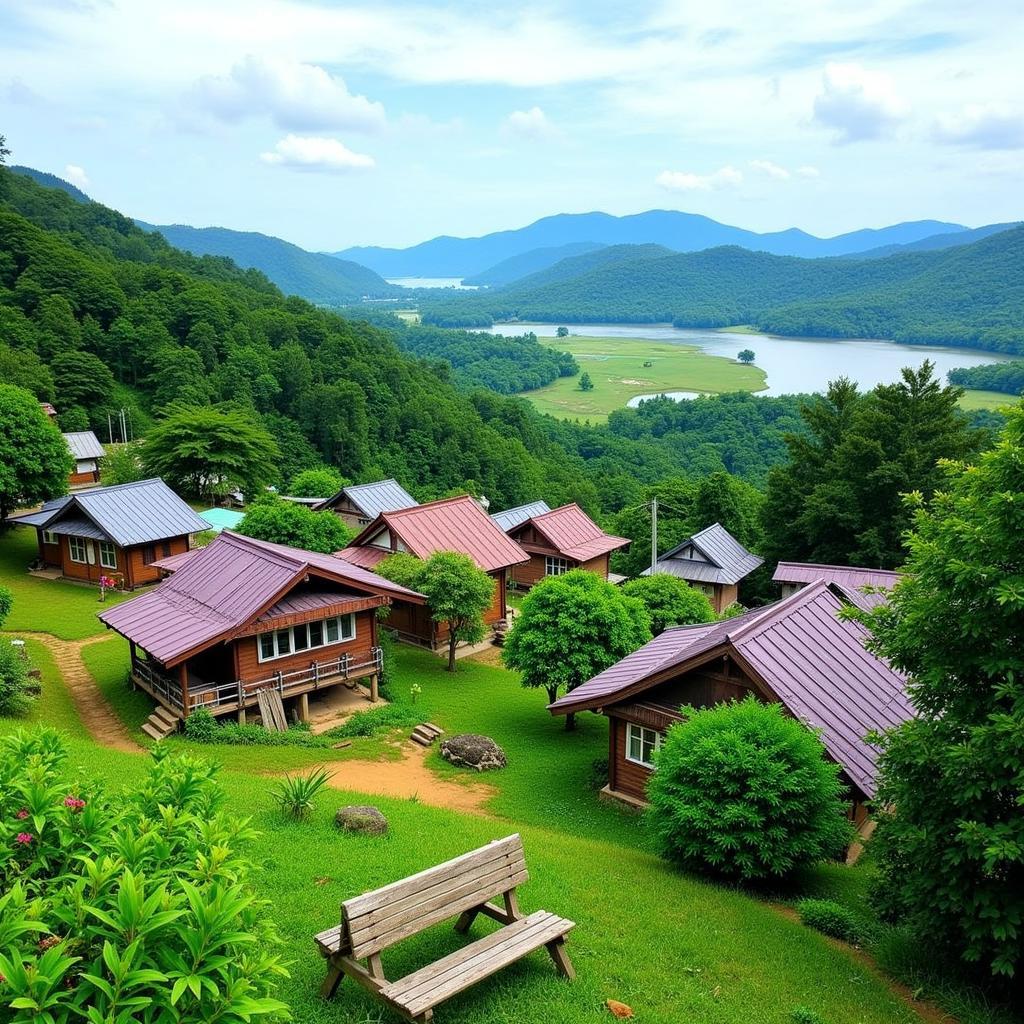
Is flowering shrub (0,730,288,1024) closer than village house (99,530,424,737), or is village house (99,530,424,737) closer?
flowering shrub (0,730,288,1024)

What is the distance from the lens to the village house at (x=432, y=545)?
30.3 m

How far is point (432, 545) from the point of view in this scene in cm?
3086

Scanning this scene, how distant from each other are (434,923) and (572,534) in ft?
110

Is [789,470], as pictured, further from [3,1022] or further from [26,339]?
[26,339]

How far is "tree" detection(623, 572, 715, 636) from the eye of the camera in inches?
1091

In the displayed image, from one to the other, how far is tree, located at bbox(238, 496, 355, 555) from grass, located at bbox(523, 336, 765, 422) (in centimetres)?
10052

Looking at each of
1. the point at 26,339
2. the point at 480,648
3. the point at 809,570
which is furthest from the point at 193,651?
the point at 26,339

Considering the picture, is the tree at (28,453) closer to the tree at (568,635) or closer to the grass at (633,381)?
the tree at (568,635)

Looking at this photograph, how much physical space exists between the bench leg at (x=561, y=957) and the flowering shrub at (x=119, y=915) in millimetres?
3762

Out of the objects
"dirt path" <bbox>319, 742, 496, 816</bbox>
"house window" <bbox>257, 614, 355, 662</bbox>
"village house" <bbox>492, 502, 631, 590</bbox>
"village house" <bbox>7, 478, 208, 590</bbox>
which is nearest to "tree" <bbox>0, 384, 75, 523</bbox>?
"village house" <bbox>7, 478, 208, 590</bbox>

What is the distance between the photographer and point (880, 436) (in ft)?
123

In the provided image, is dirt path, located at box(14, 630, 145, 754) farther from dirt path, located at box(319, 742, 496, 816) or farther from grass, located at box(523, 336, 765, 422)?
grass, located at box(523, 336, 765, 422)

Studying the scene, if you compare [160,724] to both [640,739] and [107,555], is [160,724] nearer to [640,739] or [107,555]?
[640,739]

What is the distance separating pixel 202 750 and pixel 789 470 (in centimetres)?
3184
